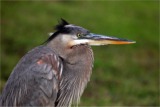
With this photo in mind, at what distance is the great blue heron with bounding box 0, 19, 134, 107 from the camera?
4891 millimetres

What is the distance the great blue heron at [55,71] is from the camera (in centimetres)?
489

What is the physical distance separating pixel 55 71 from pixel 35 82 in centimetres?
25

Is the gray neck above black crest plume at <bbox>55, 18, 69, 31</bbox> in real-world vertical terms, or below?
below

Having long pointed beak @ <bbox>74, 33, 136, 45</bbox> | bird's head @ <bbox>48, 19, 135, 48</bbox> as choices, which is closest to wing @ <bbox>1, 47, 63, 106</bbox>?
bird's head @ <bbox>48, 19, 135, 48</bbox>

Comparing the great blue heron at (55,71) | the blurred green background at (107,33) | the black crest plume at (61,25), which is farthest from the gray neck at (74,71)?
the blurred green background at (107,33)

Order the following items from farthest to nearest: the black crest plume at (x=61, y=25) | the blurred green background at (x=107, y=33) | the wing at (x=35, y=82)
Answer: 1. the blurred green background at (x=107, y=33)
2. the black crest plume at (x=61, y=25)
3. the wing at (x=35, y=82)

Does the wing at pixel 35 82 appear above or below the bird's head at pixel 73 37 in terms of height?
below

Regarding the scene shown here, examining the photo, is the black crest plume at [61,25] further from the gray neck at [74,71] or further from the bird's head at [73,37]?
the gray neck at [74,71]

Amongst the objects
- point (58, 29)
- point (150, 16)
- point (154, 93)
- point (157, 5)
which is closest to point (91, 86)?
point (154, 93)

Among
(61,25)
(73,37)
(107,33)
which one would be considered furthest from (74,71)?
(107,33)

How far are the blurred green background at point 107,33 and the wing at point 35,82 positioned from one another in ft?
11.3

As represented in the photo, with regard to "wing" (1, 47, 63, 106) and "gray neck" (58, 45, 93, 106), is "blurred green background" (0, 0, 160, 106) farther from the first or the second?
"wing" (1, 47, 63, 106)

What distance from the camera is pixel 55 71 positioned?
5039 millimetres

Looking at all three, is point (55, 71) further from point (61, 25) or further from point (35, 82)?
point (61, 25)
